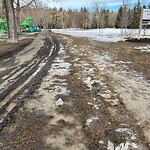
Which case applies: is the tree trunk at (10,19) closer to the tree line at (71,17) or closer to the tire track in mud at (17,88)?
the tree line at (71,17)

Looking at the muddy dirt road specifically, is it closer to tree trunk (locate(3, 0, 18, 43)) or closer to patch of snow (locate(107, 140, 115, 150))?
patch of snow (locate(107, 140, 115, 150))

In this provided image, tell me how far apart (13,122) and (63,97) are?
4.67 feet

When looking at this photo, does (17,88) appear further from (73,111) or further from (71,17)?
(71,17)

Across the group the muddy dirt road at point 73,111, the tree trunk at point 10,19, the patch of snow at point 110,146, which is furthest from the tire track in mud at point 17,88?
the tree trunk at point 10,19

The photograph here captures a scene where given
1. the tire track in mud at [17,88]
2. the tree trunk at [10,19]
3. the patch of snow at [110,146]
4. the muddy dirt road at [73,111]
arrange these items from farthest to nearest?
the tree trunk at [10,19] → the tire track in mud at [17,88] → the muddy dirt road at [73,111] → the patch of snow at [110,146]

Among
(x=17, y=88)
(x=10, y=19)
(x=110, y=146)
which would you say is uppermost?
(x=10, y=19)

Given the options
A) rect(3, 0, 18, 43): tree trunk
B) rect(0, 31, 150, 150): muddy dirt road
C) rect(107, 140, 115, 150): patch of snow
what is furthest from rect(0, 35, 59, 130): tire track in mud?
rect(3, 0, 18, 43): tree trunk

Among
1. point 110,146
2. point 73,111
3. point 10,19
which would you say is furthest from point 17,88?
point 10,19

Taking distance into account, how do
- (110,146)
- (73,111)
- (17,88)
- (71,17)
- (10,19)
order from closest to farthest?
(110,146), (73,111), (17,88), (10,19), (71,17)

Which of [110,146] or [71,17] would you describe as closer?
[110,146]

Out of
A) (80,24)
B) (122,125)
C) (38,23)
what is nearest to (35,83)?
(122,125)

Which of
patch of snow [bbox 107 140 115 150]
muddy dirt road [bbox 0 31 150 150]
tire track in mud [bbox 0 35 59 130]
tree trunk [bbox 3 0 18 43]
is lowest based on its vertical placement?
patch of snow [bbox 107 140 115 150]

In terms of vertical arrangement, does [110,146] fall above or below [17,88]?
below

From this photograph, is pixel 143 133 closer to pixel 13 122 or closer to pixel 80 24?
pixel 13 122
